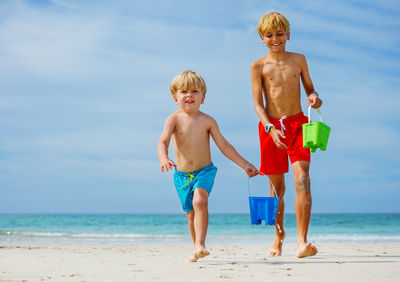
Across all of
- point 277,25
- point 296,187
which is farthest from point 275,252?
point 277,25

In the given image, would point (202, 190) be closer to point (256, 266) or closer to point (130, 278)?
point (256, 266)

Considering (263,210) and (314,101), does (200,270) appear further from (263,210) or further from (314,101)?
(314,101)

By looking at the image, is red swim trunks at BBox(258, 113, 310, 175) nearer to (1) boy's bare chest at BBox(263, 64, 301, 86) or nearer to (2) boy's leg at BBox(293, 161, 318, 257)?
(2) boy's leg at BBox(293, 161, 318, 257)

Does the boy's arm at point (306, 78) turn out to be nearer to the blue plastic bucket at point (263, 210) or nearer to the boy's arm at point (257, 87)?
the boy's arm at point (257, 87)

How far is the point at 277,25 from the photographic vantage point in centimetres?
520

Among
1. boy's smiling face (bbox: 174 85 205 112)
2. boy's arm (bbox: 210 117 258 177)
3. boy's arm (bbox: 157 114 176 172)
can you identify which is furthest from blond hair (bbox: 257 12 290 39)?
boy's arm (bbox: 157 114 176 172)

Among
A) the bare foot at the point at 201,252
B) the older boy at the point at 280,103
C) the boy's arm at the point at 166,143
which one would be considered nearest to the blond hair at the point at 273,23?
the older boy at the point at 280,103

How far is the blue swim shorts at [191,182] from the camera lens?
4852mm

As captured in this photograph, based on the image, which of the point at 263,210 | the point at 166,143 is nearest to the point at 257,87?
the point at 166,143

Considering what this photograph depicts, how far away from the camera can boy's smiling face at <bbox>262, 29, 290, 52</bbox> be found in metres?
5.26

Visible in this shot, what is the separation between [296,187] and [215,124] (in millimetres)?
1021

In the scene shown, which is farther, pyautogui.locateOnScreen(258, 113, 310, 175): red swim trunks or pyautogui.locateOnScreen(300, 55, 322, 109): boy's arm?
pyautogui.locateOnScreen(300, 55, 322, 109): boy's arm

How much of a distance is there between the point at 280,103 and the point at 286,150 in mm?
502

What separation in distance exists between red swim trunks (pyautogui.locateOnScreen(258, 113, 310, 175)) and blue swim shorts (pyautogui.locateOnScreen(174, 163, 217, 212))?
2.38 feet
